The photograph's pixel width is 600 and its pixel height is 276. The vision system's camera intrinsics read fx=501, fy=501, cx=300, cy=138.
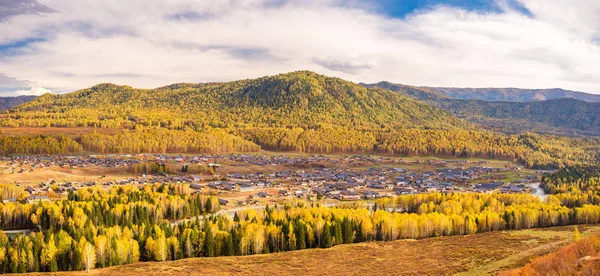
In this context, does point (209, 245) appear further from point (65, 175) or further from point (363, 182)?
point (65, 175)

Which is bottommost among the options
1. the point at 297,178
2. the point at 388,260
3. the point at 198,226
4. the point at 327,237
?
the point at 388,260

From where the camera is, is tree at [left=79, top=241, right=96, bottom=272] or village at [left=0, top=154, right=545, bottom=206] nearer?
tree at [left=79, top=241, right=96, bottom=272]

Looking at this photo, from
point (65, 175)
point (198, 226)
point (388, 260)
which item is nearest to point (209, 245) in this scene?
point (198, 226)

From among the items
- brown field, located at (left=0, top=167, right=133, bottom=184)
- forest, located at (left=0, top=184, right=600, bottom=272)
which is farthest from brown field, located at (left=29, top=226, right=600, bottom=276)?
brown field, located at (left=0, top=167, right=133, bottom=184)

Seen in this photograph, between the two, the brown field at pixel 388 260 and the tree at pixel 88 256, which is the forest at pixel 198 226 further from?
the brown field at pixel 388 260

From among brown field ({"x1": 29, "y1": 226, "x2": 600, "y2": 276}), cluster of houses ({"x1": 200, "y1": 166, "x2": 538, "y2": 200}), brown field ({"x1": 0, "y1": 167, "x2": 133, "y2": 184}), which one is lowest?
A: brown field ({"x1": 29, "y1": 226, "x2": 600, "y2": 276})

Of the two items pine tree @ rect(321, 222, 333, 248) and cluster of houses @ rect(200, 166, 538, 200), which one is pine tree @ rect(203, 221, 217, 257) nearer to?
pine tree @ rect(321, 222, 333, 248)

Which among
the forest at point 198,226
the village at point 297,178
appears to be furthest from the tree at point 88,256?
the village at point 297,178
